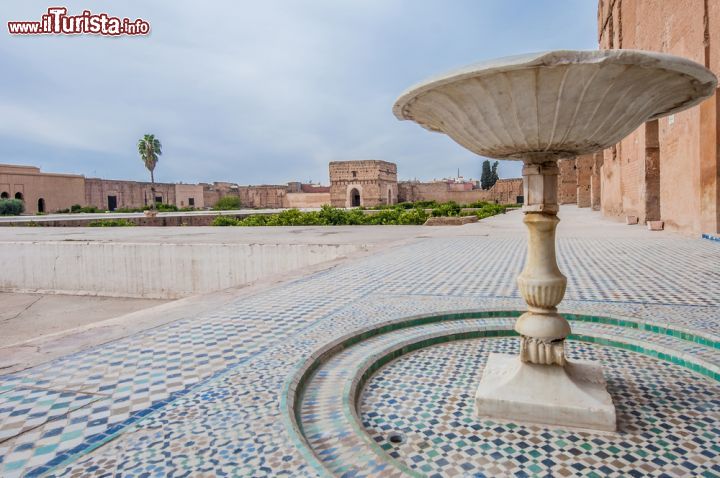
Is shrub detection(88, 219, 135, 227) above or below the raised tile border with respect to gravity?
above

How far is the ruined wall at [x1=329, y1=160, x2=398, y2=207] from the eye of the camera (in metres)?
31.4

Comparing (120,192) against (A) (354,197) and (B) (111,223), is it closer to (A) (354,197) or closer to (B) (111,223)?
(A) (354,197)

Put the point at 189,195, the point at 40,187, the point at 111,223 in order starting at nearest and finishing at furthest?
the point at 111,223
the point at 40,187
the point at 189,195

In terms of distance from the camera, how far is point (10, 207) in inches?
928

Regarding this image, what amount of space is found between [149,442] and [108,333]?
1.23 m

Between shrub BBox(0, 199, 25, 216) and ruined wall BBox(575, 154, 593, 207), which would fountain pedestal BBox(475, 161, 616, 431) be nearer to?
ruined wall BBox(575, 154, 593, 207)

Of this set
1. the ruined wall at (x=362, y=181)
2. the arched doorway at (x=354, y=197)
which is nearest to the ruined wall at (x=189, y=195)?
the ruined wall at (x=362, y=181)

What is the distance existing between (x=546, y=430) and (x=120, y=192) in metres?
33.0

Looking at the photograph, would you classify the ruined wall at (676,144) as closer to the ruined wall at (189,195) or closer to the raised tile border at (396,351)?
the raised tile border at (396,351)

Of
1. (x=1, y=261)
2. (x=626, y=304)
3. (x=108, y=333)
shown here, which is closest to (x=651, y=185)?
(x=626, y=304)

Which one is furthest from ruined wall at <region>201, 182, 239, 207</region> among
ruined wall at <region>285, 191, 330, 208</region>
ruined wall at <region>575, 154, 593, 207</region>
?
ruined wall at <region>575, 154, 593, 207</region>

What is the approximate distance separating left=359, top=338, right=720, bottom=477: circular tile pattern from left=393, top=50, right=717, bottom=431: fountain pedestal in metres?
0.09

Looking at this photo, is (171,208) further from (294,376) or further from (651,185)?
(294,376)

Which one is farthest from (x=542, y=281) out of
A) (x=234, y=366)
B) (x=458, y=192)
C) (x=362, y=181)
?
(x=458, y=192)
